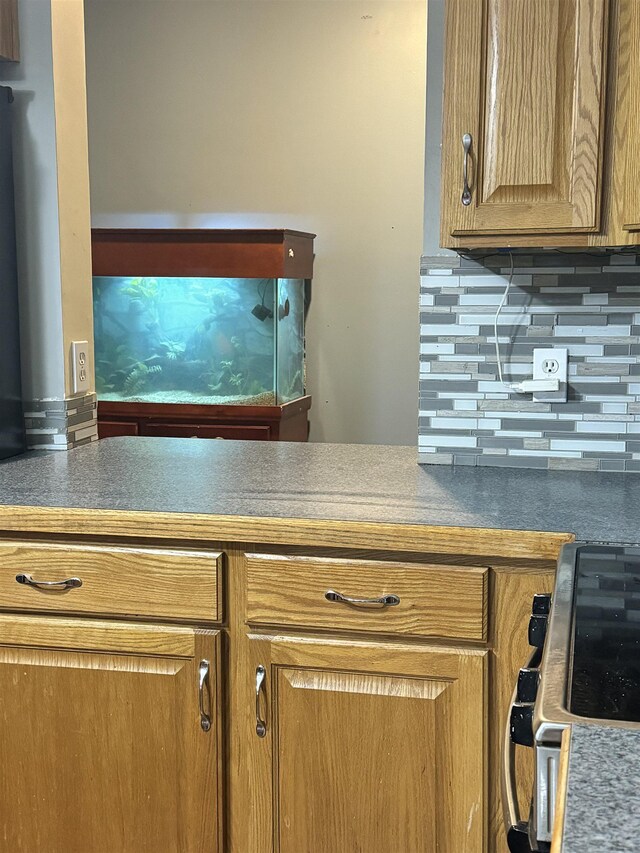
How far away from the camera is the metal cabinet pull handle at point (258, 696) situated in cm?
171

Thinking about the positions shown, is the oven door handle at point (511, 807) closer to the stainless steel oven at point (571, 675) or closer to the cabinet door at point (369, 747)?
the stainless steel oven at point (571, 675)

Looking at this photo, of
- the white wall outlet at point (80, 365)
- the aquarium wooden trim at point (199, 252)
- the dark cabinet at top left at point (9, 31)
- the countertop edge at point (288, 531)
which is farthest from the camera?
the aquarium wooden trim at point (199, 252)

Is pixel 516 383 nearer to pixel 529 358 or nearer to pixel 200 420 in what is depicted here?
pixel 529 358

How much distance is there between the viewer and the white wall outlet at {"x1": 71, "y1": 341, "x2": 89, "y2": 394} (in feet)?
7.98

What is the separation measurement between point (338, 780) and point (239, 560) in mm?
436

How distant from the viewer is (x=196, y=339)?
14.0ft

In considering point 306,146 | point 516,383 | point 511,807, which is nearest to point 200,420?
point 306,146

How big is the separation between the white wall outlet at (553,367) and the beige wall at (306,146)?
7.97ft

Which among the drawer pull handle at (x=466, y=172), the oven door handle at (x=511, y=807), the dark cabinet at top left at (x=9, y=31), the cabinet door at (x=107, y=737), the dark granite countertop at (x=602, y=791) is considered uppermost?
the dark cabinet at top left at (x=9, y=31)

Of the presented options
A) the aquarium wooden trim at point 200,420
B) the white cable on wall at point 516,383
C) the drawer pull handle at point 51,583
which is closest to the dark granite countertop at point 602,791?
the drawer pull handle at point 51,583

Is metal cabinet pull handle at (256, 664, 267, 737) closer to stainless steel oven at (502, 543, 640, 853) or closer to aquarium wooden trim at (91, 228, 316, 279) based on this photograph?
stainless steel oven at (502, 543, 640, 853)

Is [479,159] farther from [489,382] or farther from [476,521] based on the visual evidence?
[476,521]

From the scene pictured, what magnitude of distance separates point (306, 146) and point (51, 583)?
3.23m

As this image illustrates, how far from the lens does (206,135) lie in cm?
462
